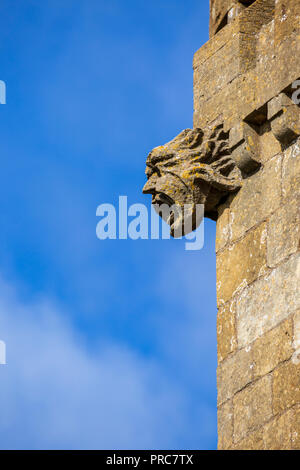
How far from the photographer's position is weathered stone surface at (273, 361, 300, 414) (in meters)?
8.85

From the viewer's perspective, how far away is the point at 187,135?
10180 millimetres

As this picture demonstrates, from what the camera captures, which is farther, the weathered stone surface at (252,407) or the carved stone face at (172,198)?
the carved stone face at (172,198)

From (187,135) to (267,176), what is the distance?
2.41 feet

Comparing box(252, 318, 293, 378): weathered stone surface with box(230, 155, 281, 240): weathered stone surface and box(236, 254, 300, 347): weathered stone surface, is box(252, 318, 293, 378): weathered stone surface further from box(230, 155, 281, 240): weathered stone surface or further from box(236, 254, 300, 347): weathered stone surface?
box(230, 155, 281, 240): weathered stone surface

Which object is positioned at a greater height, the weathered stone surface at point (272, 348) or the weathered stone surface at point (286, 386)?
the weathered stone surface at point (272, 348)

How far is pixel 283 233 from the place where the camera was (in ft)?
30.6

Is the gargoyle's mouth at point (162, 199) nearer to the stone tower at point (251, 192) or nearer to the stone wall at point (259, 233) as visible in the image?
the stone tower at point (251, 192)

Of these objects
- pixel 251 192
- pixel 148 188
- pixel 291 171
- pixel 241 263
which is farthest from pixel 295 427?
pixel 148 188

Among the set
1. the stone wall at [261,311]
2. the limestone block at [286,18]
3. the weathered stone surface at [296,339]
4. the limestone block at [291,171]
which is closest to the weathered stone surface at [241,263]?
the stone wall at [261,311]

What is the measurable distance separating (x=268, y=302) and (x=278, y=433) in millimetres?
799

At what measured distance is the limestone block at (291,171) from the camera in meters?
9.37

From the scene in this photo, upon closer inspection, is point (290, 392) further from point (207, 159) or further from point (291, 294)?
point (207, 159)

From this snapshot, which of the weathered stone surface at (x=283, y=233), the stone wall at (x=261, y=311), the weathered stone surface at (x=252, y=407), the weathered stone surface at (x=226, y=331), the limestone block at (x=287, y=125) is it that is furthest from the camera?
the weathered stone surface at (x=226, y=331)

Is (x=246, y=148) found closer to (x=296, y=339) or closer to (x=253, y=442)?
(x=296, y=339)
